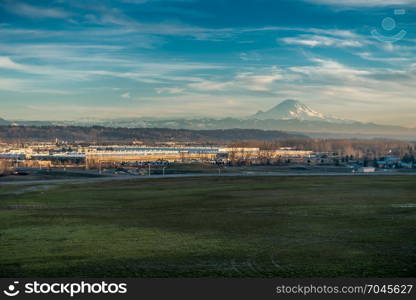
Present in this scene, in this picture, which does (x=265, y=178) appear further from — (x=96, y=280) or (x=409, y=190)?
(x=96, y=280)

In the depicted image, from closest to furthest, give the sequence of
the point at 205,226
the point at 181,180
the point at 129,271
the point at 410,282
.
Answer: the point at 410,282, the point at 129,271, the point at 205,226, the point at 181,180

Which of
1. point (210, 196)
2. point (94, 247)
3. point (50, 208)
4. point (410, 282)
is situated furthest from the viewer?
point (210, 196)

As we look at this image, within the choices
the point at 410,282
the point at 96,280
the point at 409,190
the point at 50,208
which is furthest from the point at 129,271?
the point at 409,190

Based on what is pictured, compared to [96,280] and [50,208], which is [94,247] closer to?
[96,280]

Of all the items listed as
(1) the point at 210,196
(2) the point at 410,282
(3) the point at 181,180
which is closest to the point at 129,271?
(2) the point at 410,282

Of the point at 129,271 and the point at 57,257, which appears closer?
the point at 129,271

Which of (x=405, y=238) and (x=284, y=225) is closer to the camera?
(x=405, y=238)
